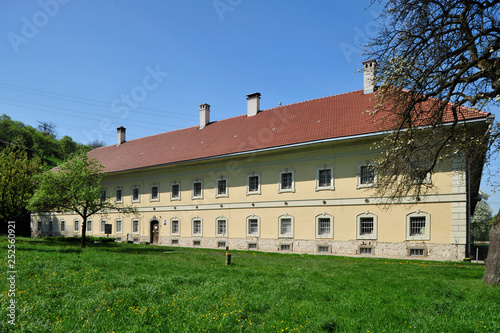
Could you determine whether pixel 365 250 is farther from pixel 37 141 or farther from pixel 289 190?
pixel 37 141

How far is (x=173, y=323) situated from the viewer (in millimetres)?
6520

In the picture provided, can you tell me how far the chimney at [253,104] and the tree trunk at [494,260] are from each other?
81.8ft

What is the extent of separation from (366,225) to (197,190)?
14.6m

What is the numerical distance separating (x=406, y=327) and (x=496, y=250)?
5.71 metres

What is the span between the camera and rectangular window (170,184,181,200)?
3083 centimetres

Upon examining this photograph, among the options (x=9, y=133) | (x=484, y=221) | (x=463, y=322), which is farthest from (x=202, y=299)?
(x=9, y=133)

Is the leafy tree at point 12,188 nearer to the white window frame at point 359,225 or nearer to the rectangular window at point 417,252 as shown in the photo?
the white window frame at point 359,225

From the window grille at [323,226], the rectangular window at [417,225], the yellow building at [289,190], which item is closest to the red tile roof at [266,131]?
the yellow building at [289,190]

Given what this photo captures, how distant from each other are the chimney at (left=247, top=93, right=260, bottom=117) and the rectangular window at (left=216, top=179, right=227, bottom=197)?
28.1 ft

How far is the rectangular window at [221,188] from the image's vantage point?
27888mm

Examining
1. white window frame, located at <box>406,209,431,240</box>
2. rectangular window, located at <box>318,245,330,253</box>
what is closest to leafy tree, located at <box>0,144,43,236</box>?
rectangular window, located at <box>318,245,330,253</box>

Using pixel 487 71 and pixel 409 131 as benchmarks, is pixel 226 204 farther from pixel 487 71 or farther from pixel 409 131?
pixel 487 71

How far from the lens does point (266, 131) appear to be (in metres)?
27.9

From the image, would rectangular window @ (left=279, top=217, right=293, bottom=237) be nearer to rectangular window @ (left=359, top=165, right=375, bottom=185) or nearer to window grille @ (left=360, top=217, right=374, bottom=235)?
window grille @ (left=360, top=217, right=374, bottom=235)
